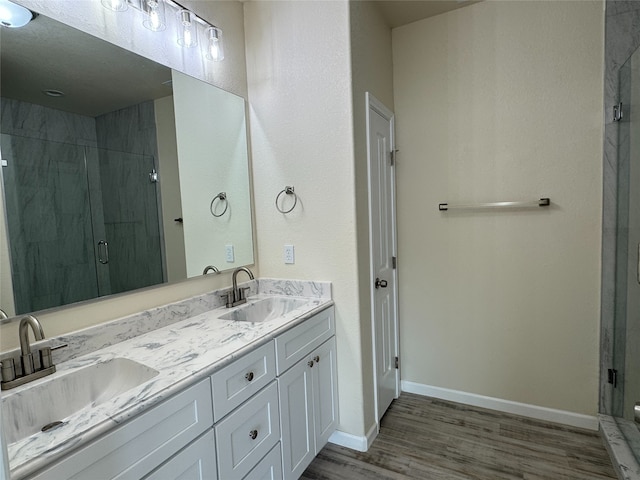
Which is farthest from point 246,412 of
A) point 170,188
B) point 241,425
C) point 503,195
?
point 503,195

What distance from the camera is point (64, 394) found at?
1.12m

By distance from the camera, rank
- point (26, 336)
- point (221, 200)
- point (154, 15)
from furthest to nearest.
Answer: point (221, 200)
point (154, 15)
point (26, 336)

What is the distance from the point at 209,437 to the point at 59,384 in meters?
0.52

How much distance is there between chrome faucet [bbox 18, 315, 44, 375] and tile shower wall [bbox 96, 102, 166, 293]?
1.24ft

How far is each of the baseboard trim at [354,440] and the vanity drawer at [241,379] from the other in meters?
0.85

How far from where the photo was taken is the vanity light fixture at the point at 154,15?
152cm

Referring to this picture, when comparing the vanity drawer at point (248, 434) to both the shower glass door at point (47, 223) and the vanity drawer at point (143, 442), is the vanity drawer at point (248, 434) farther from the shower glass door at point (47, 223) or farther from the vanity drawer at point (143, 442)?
the shower glass door at point (47, 223)

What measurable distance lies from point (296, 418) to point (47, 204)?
1.39m

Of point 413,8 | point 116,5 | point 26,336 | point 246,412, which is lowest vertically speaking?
point 246,412

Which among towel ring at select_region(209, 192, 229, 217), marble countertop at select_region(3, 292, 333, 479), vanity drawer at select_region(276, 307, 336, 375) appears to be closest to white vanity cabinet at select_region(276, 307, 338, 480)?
vanity drawer at select_region(276, 307, 336, 375)

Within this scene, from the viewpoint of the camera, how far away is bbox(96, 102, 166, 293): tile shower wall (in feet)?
4.78

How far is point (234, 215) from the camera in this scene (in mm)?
2117

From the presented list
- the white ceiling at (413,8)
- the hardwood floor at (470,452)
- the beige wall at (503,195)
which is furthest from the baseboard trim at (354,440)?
the white ceiling at (413,8)

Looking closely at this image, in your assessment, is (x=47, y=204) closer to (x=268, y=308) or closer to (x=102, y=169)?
(x=102, y=169)
